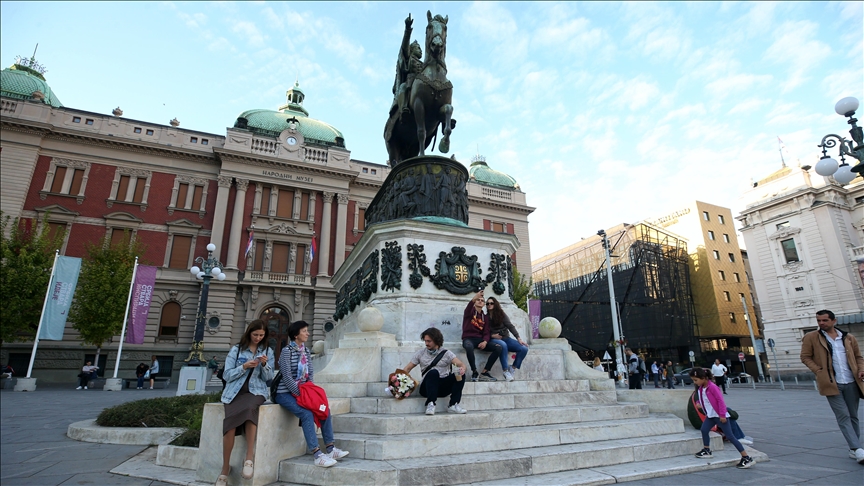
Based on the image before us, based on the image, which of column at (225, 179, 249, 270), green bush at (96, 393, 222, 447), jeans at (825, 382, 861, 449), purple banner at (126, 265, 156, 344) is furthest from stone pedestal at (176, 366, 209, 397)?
jeans at (825, 382, 861, 449)

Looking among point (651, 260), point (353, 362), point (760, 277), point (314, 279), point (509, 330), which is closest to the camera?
point (353, 362)

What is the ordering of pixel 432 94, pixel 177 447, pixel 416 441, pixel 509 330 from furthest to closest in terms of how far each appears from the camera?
pixel 432 94, pixel 509 330, pixel 177 447, pixel 416 441

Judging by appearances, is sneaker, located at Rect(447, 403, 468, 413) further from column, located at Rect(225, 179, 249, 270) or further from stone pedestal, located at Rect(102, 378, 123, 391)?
column, located at Rect(225, 179, 249, 270)

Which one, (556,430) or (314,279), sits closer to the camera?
(556,430)

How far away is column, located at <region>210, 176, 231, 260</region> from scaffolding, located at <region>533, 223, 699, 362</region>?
25.7 m

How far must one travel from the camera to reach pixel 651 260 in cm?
3884

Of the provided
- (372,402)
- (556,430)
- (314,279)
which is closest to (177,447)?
(372,402)

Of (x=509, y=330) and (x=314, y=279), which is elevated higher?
(x=314, y=279)

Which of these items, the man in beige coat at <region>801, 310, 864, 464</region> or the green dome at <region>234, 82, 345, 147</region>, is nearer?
the man in beige coat at <region>801, 310, 864, 464</region>

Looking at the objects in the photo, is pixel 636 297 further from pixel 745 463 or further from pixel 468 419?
pixel 468 419

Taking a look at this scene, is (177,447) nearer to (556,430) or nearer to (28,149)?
(556,430)

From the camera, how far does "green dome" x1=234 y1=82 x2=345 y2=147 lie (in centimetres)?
3419

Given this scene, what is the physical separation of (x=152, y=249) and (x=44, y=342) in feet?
25.3

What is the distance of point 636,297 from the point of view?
1489 inches
